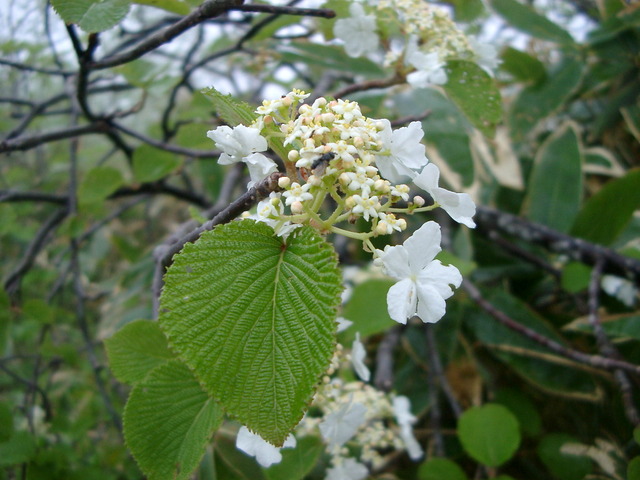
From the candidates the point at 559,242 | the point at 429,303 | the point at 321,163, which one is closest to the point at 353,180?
the point at 321,163

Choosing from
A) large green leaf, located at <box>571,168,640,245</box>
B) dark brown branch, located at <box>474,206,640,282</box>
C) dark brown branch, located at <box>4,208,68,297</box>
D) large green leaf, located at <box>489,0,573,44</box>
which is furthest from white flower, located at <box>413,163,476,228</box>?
large green leaf, located at <box>489,0,573,44</box>

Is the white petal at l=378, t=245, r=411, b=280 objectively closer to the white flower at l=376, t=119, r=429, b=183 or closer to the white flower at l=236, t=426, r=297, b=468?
the white flower at l=376, t=119, r=429, b=183

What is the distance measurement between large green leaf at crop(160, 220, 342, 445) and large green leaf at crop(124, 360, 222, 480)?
0.10m

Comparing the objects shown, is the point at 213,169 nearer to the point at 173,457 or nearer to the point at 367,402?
the point at 367,402

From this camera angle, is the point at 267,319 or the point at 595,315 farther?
the point at 595,315

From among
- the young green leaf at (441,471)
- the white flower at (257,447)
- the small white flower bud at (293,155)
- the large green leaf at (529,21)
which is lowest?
the young green leaf at (441,471)

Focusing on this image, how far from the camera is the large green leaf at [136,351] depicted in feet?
1.96

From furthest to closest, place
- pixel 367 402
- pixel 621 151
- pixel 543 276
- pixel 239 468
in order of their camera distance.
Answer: pixel 621 151 → pixel 543 276 → pixel 367 402 → pixel 239 468

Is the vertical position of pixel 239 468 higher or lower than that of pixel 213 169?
higher

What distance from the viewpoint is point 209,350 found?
435 mm

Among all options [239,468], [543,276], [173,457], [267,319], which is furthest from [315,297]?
[543,276]

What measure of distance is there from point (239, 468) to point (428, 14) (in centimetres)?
71

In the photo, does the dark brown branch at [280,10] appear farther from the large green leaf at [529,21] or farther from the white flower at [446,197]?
the large green leaf at [529,21]

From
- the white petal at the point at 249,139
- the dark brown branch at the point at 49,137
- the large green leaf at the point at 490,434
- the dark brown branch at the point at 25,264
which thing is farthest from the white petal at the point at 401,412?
→ the dark brown branch at the point at 25,264
